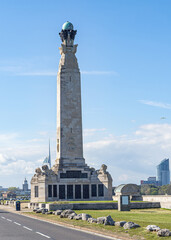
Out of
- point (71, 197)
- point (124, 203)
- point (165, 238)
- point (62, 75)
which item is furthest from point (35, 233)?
point (62, 75)

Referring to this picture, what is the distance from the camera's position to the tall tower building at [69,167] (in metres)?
74.9

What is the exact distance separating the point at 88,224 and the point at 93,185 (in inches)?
1753

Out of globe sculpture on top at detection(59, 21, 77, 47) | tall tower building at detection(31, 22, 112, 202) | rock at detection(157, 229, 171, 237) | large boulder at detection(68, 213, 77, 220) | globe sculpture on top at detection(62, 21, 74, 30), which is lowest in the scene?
large boulder at detection(68, 213, 77, 220)

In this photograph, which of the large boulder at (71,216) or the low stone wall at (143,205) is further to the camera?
the low stone wall at (143,205)

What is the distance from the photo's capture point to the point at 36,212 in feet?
164

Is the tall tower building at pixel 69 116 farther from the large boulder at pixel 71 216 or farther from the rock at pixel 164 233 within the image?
the rock at pixel 164 233

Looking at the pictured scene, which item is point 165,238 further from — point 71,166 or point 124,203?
point 71,166

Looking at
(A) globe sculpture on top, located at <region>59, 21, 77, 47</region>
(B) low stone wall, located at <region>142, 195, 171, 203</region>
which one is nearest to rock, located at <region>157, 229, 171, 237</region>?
(B) low stone wall, located at <region>142, 195, 171, 203</region>

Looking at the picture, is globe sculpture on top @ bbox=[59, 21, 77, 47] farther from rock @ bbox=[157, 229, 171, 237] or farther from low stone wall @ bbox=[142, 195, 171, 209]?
rock @ bbox=[157, 229, 171, 237]

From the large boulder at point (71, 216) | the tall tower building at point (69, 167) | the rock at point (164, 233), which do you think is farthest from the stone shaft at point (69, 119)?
the rock at point (164, 233)

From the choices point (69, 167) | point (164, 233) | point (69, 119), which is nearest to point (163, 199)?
point (69, 167)

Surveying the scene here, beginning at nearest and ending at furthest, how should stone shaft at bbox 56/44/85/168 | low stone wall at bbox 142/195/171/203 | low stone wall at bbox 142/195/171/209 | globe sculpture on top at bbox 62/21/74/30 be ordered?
low stone wall at bbox 142/195/171/209 → low stone wall at bbox 142/195/171/203 → stone shaft at bbox 56/44/85/168 → globe sculpture on top at bbox 62/21/74/30

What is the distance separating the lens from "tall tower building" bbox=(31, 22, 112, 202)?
74938 mm

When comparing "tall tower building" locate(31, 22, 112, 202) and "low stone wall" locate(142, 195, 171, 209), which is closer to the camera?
"low stone wall" locate(142, 195, 171, 209)
